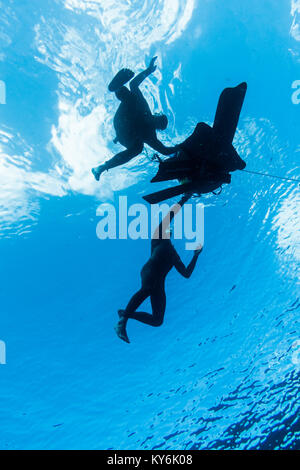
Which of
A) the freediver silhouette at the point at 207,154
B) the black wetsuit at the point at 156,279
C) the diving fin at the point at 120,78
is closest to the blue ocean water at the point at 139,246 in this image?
the diving fin at the point at 120,78

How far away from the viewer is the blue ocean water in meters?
9.80

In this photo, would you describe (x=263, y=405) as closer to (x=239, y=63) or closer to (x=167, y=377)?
(x=167, y=377)

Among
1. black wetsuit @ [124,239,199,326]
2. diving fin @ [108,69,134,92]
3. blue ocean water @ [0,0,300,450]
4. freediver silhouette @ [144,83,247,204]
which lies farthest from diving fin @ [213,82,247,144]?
blue ocean water @ [0,0,300,450]

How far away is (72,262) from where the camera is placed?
1573cm

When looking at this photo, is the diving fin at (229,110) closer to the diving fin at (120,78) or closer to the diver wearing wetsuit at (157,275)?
the diver wearing wetsuit at (157,275)

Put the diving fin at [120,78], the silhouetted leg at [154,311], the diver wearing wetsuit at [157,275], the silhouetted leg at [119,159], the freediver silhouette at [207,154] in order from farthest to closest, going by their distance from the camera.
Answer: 1. the silhouetted leg at [119,159]
2. the diver wearing wetsuit at [157,275]
3. the silhouetted leg at [154,311]
4. the diving fin at [120,78]
5. the freediver silhouette at [207,154]

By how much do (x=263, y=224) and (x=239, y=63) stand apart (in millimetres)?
8400

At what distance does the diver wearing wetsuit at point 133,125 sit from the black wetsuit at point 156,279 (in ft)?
7.55

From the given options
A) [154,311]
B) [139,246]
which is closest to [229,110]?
[154,311]

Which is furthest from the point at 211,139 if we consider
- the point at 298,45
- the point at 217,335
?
the point at 217,335

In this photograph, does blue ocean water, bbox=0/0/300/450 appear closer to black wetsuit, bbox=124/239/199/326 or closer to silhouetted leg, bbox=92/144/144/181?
silhouetted leg, bbox=92/144/144/181

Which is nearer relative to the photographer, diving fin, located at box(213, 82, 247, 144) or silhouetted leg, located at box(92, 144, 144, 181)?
diving fin, located at box(213, 82, 247, 144)

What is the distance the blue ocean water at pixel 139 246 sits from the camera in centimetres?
980

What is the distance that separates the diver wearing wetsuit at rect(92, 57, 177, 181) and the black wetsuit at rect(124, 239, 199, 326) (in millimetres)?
2300
